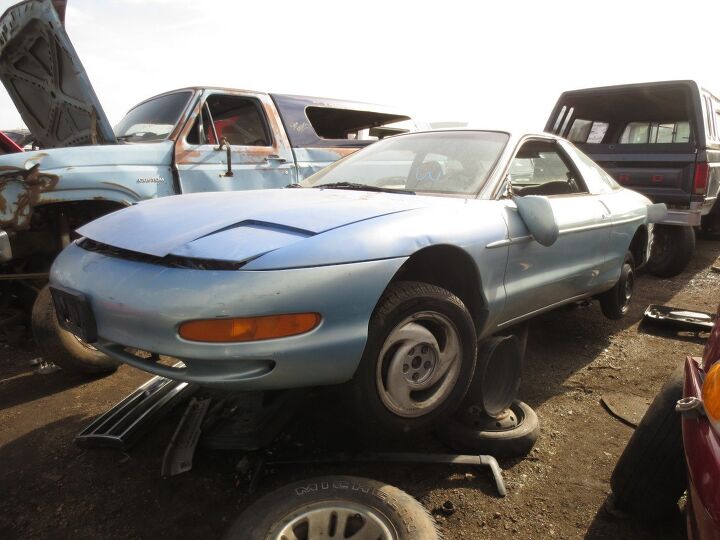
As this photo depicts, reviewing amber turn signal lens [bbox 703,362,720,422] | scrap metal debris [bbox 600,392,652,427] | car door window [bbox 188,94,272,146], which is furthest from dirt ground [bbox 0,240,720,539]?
car door window [bbox 188,94,272,146]

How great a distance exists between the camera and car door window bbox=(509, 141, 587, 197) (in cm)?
300

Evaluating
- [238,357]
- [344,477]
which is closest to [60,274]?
[238,357]

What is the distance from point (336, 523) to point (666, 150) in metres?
5.61

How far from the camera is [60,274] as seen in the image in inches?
77.9

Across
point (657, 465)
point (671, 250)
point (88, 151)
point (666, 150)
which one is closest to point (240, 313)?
point (657, 465)

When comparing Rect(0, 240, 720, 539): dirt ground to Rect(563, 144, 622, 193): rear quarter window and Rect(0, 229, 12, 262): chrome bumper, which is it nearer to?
Rect(0, 229, 12, 262): chrome bumper

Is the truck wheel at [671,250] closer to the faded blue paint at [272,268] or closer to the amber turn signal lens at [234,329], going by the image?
the faded blue paint at [272,268]

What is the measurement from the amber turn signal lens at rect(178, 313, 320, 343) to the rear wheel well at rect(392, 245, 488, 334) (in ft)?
2.34

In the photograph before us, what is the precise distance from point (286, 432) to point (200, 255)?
1113 millimetres

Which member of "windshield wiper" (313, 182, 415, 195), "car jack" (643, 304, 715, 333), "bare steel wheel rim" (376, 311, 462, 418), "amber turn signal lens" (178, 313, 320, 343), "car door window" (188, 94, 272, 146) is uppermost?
"car door window" (188, 94, 272, 146)

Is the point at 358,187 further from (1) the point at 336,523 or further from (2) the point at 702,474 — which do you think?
(2) the point at 702,474

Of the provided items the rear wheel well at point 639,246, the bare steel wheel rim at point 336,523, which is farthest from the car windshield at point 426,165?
the rear wheel well at point 639,246

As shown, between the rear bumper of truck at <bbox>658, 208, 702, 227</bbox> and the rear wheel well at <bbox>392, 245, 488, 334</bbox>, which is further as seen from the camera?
the rear bumper of truck at <bbox>658, 208, 702, 227</bbox>

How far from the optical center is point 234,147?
14.3 feet
